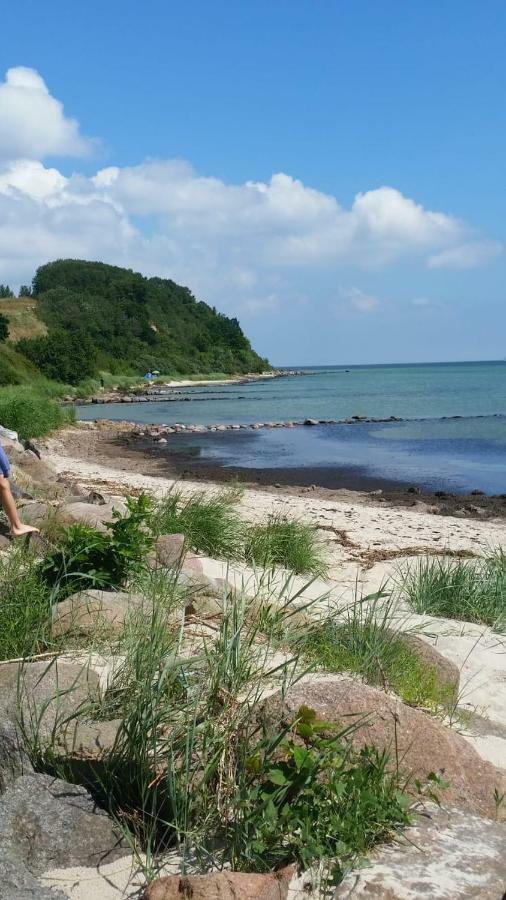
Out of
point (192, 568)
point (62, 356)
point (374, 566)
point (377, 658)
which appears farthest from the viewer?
point (62, 356)

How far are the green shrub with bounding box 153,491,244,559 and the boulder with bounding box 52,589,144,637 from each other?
115 inches

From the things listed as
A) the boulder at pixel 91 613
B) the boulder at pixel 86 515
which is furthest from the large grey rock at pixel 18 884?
the boulder at pixel 86 515

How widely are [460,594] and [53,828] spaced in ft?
16.3

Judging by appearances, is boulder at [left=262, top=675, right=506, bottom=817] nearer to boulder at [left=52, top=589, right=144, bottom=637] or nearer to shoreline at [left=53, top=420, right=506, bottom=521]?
boulder at [left=52, top=589, right=144, bottom=637]

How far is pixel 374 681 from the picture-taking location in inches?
179

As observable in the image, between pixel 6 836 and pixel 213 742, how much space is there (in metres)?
0.90

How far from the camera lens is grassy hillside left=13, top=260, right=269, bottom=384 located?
72688 millimetres

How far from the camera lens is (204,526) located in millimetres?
8805

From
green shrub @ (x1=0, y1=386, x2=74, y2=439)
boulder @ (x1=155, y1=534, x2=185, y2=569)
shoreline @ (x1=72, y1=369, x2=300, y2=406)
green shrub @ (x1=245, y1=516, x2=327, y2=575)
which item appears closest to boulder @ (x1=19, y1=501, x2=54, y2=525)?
boulder @ (x1=155, y1=534, x2=185, y2=569)

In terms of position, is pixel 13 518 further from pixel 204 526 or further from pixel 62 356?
pixel 62 356

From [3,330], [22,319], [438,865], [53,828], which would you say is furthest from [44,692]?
[22,319]

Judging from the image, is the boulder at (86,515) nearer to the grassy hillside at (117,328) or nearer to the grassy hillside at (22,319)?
the grassy hillside at (117,328)

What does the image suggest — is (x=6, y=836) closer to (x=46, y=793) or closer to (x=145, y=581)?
(x=46, y=793)

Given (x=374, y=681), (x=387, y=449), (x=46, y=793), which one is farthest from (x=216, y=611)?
(x=387, y=449)
